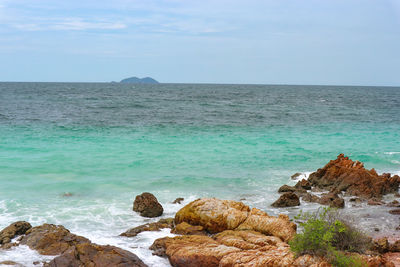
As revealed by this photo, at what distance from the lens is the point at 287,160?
27141 mm

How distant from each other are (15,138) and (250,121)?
91.7ft

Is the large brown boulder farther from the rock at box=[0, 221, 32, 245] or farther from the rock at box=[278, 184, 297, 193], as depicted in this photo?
the rock at box=[0, 221, 32, 245]

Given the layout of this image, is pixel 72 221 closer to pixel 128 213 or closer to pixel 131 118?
pixel 128 213

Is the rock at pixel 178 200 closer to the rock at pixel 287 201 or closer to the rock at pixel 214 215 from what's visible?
the rock at pixel 214 215

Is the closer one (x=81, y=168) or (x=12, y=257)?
(x=12, y=257)

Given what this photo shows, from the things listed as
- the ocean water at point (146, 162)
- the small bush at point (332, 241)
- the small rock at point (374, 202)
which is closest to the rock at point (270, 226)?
the small bush at point (332, 241)

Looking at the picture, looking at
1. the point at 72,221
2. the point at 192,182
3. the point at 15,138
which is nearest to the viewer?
the point at 72,221

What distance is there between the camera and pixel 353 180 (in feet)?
64.5

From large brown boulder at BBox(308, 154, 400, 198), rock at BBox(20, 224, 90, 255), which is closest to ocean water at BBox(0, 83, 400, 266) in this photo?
rock at BBox(20, 224, 90, 255)

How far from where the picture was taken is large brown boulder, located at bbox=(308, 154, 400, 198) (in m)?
19.1

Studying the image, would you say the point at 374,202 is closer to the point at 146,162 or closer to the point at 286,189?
the point at 286,189

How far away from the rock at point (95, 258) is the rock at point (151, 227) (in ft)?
7.68

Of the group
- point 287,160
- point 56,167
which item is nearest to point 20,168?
point 56,167

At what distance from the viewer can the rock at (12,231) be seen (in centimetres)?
1262
